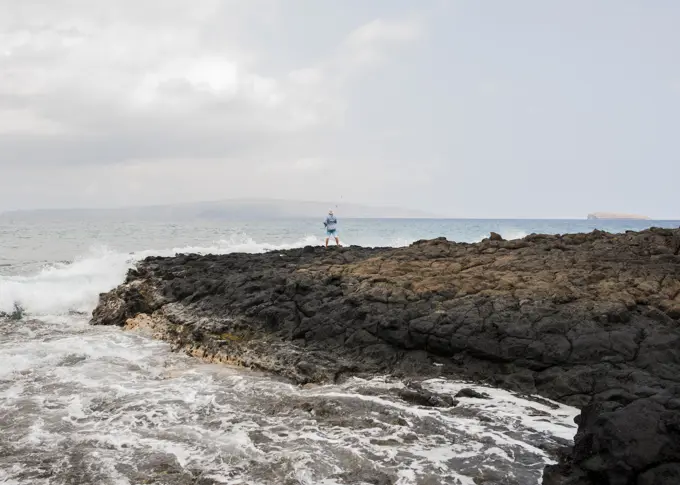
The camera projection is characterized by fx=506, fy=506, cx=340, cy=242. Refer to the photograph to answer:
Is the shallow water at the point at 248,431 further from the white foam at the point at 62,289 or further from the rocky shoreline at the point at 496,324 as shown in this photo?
the white foam at the point at 62,289

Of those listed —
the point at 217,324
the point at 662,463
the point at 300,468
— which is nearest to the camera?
the point at 662,463

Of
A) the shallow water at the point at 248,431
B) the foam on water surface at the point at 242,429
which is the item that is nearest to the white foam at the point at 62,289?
the foam on water surface at the point at 242,429

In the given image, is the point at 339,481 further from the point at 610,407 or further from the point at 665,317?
the point at 665,317

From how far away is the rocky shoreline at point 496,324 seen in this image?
4828mm

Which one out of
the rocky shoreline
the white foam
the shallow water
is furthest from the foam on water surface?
the white foam

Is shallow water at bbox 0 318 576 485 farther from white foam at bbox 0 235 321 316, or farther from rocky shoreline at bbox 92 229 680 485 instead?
white foam at bbox 0 235 321 316

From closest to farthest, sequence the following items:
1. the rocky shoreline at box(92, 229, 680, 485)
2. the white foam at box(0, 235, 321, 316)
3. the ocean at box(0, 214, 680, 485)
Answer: the rocky shoreline at box(92, 229, 680, 485)
the ocean at box(0, 214, 680, 485)
the white foam at box(0, 235, 321, 316)

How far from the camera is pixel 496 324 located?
8766 mm

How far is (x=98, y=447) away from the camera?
6.18 meters

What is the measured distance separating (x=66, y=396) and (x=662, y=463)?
26.4 feet

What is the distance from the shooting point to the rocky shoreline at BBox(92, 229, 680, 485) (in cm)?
483

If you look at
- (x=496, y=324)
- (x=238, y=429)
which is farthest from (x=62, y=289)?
(x=496, y=324)

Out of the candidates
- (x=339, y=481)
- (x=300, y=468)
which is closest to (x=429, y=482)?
(x=339, y=481)

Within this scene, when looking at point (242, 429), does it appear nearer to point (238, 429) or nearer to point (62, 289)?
point (238, 429)
